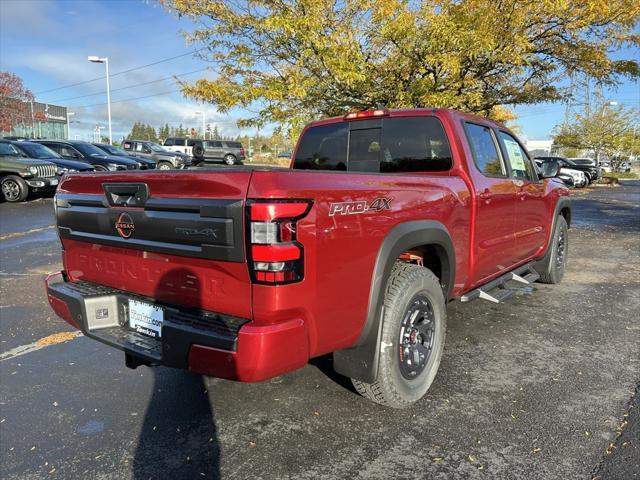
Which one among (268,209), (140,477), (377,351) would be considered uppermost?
(268,209)

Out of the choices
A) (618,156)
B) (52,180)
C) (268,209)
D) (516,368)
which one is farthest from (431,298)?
(618,156)

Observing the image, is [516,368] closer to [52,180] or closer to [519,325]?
[519,325]

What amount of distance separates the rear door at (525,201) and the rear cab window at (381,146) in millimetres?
1059

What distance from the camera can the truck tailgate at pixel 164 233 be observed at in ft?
7.25

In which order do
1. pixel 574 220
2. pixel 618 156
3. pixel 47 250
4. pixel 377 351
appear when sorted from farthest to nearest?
pixel 618 156, pixel 574 220, pixel 47 250, pixel 377 351

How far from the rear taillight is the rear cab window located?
78.3 inches

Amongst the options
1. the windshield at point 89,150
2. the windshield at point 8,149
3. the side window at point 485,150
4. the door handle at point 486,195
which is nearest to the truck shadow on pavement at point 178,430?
the door handle at point 486,195

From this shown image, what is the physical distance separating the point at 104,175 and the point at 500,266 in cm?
339

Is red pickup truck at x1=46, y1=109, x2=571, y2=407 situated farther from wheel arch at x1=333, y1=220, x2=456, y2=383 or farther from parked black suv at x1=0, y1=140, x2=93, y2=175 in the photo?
parked black suv at x1=0, y1=140, x2=93, y2=175

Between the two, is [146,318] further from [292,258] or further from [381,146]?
[381,146]

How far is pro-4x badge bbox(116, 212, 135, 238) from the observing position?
2650 mm

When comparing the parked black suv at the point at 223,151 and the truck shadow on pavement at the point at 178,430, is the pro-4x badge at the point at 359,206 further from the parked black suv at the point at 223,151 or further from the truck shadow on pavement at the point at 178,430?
the parked black suv at the point at 223,151

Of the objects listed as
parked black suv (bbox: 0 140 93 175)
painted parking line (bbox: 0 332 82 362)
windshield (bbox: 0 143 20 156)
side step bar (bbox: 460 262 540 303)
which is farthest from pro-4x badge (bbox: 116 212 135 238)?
windshield (bbox: 0 143 20 156)

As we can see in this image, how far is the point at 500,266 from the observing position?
4402 mm
